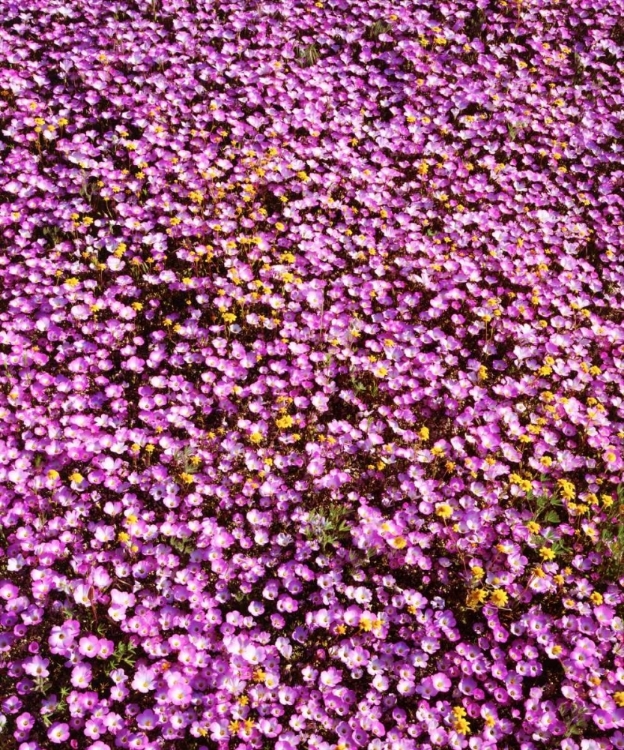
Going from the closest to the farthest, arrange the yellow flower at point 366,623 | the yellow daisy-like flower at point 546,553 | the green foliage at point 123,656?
the green foliage at point 123,656
the yellow flower at point 366,623
the yellow daisy-like flower at point 546,553

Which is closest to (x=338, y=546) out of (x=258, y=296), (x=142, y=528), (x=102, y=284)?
(x=142, y=528)

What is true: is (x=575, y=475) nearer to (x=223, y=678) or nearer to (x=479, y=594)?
(x=479, y=594)

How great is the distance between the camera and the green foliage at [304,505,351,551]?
4.43m

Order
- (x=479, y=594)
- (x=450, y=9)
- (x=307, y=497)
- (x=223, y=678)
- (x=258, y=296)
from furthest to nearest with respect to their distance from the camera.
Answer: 1. (x=450, y=9)
2. (x=258, y=296)
3. (x=307, y=497)
4. (x=479, y=594)
5. (x=223, y=678)

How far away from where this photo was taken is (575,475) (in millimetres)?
4996

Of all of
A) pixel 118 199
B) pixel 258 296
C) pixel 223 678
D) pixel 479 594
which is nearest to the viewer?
pixel 223 678

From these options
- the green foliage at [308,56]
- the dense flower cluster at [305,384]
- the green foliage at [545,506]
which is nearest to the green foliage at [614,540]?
the dense flower cluster at [305,384]

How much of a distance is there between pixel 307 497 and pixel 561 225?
3.88 m

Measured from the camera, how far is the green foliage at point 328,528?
443 cm

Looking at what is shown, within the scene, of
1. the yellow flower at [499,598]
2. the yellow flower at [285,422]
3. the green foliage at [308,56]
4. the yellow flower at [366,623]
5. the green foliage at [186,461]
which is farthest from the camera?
the green foliage at [308,56]

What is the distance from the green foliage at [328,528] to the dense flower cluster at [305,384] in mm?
25

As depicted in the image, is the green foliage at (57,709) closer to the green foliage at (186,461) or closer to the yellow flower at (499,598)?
the green foliage at (186,461)

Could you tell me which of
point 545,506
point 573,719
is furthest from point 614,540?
point 573,719

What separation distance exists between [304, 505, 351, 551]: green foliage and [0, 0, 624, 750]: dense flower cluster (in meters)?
0.03
